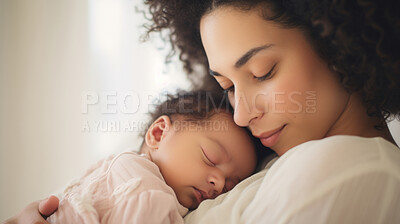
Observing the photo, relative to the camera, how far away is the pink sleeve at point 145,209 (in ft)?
3.07

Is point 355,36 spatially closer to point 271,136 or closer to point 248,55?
point 248,55

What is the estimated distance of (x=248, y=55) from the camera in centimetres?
106

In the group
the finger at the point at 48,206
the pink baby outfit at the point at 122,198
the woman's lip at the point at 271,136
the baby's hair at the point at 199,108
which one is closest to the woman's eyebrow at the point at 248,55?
the woman's lip at the point at 271,136

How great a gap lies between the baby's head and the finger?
0.38m

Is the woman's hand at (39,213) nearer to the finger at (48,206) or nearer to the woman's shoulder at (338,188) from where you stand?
the finger at (48,206)

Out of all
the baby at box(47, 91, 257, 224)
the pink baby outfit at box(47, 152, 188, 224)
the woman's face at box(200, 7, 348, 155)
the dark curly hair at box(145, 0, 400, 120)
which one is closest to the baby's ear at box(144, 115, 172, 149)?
the baby at box(47, 91, 257, 224)

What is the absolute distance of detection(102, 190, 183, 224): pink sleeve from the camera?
3.07ft

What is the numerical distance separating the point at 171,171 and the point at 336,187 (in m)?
0.62

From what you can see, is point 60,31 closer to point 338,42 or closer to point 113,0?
point 113,0

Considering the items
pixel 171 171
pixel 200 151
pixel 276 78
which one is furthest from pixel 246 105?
pixel 171 171

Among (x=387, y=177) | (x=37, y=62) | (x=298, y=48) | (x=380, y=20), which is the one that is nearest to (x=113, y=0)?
(x=37, y=62)

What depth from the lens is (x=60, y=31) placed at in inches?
91.0

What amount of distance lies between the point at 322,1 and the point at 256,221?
64 cm

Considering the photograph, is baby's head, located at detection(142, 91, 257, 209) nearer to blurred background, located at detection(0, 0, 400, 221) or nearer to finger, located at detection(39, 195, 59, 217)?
finger, located at detection(39, 195, 59, 217)
